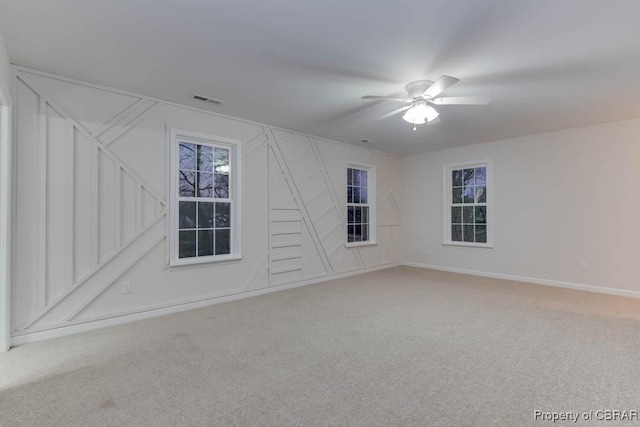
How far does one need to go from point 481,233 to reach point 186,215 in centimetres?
516

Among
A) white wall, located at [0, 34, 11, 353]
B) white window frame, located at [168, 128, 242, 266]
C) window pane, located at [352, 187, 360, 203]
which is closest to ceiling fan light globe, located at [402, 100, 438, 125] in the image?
white window frame, located at [168, 128, 242, 266]

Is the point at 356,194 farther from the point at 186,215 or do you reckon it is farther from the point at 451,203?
the point at 186,215

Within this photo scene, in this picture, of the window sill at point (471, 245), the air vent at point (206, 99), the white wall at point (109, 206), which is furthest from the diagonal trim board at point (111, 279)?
the window sill at point (471, 245)

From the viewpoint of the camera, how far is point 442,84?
270cm

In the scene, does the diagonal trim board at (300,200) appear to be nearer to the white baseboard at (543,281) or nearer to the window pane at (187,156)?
the window pane at (187,156)

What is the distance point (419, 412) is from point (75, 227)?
11.3 feet

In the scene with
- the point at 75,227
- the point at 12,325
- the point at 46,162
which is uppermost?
the point at 46,162

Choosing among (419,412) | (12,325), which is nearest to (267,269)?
(12,325)

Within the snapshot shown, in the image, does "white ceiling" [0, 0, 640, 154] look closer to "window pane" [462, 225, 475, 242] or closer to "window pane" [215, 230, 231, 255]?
"window pane" [215, 230, 231, 255]

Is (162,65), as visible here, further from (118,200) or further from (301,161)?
(301,161)

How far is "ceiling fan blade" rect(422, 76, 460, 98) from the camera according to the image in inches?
101

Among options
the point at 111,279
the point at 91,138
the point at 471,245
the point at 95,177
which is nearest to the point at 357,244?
the point at 471,245

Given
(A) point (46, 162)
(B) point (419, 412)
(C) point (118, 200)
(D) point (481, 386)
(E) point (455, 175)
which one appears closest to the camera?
(B) point (419, 412)

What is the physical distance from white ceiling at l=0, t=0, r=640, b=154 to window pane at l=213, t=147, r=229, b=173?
565 millimetres
